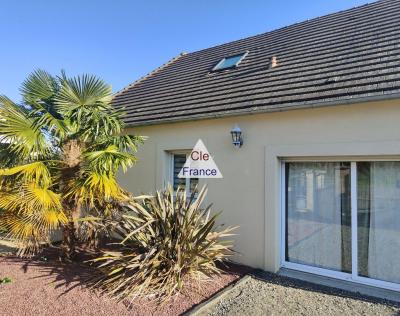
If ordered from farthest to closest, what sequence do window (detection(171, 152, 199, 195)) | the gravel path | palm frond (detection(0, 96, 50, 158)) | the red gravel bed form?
window (detection(171, 152, 199, 195)), palm frond (detection(0, 96, 50, 158)), the gravel path, the red gravel bed

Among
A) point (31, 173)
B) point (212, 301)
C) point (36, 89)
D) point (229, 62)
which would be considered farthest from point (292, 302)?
point (229, 62)

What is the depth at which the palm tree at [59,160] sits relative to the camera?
5.98 metres

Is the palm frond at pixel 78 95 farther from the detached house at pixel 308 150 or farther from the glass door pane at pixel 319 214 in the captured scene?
the glass door pane at pixel 319 214

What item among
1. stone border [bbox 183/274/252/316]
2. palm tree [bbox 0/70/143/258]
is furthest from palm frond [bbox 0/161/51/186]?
stone border [bbox 183/274/252/316]

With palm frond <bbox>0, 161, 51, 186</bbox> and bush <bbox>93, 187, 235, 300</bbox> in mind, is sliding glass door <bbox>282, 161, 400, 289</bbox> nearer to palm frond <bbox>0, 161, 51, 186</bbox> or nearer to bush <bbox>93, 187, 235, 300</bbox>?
bush <bbox>93, 187, 235, 300</bbox>

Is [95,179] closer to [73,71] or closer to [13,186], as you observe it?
[13,186]

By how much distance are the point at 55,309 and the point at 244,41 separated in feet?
36.6

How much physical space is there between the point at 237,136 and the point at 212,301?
3.50 metres

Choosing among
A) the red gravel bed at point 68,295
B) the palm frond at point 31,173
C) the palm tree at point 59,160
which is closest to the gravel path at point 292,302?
the red gravel bed at point 68,295

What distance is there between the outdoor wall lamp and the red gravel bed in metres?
2.77

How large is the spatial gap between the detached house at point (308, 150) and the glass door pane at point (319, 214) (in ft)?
0.07

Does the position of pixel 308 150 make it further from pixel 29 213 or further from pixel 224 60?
pixel 224 60

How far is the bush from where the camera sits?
4.99 m

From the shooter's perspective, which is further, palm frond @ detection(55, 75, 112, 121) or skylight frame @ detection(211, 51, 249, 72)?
skylight frame @ detection(211, 51, 249, 72)
